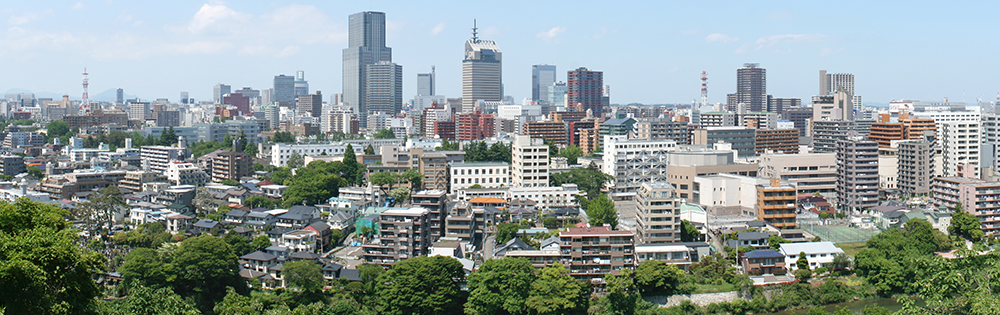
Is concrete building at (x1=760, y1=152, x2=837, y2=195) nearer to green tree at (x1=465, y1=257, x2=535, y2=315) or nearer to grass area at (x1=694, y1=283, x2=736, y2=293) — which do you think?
grass area at (x1=694, y1=283, x2=736, y2=293)

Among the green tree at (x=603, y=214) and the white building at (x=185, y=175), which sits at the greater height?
the white building at (x=185, y=175)

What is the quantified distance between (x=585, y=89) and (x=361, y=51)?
20.6 meters

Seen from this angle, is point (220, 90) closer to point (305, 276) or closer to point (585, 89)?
point (585, 89)

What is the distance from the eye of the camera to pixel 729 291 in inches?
481

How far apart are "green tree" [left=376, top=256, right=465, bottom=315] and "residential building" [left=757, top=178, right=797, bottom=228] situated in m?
6.67

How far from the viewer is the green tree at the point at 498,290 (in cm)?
1131

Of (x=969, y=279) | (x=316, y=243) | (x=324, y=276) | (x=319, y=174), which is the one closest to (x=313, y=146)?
(x=319, y=174)

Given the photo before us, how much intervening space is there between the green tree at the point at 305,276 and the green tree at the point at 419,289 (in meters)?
0.95

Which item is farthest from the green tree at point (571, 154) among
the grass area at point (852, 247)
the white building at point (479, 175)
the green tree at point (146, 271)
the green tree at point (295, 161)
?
the green tree at point (146, 271)

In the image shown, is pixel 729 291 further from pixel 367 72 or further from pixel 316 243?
pixel 367 72

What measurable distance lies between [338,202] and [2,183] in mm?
10214

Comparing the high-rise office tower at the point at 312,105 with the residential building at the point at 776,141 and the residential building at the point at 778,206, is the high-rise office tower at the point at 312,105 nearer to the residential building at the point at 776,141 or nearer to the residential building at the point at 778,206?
the residential building at the point at 776,141

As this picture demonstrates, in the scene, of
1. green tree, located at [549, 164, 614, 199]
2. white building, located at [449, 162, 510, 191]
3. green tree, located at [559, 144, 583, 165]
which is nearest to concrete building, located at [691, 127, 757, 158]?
green tree, located at [559, 144, 583, 165]

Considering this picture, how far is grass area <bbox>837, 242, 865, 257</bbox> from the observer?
14.4 metres
